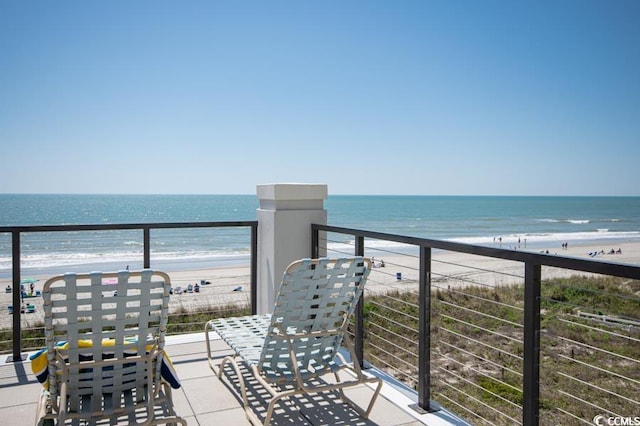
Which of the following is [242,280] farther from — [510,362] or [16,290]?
[16,290]

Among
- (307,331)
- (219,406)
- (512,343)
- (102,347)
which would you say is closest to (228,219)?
(512,343)

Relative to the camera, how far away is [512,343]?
29.3 ft

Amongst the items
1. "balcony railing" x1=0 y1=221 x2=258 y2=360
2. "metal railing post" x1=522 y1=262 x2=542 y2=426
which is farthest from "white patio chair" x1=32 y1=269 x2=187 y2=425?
"balcony railing" x1=0 y1=221 x2=258 y2=360

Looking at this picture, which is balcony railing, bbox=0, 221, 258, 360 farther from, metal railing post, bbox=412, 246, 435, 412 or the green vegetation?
metal railing post, bbox=412, 246, 435, 412

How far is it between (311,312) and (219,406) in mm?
944

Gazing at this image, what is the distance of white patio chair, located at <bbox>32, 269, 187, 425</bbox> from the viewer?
7.32ft

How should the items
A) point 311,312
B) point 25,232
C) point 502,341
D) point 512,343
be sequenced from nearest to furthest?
1. point 311,312
2. point 25,232
3. point 512,343
4. point 502,341

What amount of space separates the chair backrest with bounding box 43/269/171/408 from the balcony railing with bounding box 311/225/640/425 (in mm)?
1408

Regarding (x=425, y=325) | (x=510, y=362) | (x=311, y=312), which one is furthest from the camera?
(x=510, y=362)

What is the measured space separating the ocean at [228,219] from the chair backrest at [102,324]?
1524 cm

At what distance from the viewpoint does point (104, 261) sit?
22.3 meters

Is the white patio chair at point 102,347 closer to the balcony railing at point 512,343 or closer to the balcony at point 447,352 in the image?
the balcony at point 447,352

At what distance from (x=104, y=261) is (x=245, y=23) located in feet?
42.1

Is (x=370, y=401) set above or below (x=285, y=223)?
below
